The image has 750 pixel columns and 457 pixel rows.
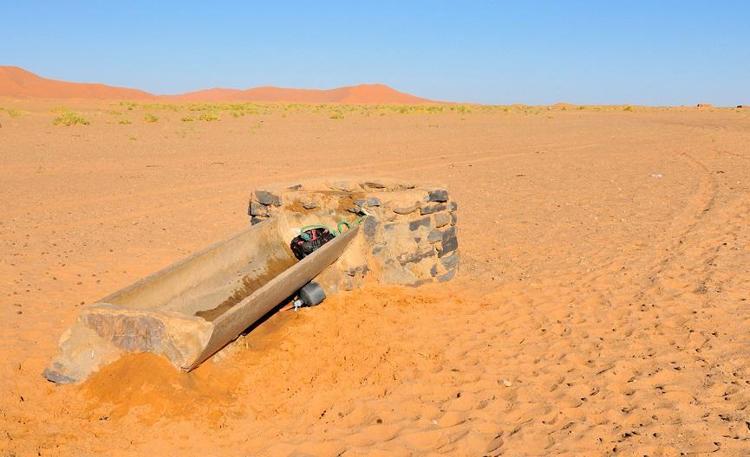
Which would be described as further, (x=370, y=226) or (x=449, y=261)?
(x=449, y=261)

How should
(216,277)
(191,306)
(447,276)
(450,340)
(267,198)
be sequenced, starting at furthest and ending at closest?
(447,276)
(267,198)
(216,277)
(191,306)
(450,340)

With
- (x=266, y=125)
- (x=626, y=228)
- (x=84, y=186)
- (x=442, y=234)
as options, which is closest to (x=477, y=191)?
(x=626, y=228)

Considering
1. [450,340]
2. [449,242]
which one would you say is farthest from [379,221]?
[450,340]

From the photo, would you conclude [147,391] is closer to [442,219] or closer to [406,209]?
[406,209]

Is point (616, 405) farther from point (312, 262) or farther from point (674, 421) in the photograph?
point (312, 262)

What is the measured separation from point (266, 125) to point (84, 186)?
48.9 ft

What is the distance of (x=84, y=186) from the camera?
13016mm

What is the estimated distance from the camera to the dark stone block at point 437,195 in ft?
22.7

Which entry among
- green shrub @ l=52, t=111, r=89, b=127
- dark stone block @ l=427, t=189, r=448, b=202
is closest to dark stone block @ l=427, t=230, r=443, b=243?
dark stone block @ l=427, t=189, r=448, b=202

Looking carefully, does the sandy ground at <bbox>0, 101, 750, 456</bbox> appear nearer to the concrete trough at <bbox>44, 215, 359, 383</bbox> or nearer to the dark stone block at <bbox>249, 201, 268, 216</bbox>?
the concrete trough at <bbox>44, 215, 359, 383</bbox>

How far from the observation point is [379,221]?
6.71 m

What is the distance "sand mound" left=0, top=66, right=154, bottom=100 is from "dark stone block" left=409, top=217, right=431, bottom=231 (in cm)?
8881

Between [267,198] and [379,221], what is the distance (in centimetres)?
130

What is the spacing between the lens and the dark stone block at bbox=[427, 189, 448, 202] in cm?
693
